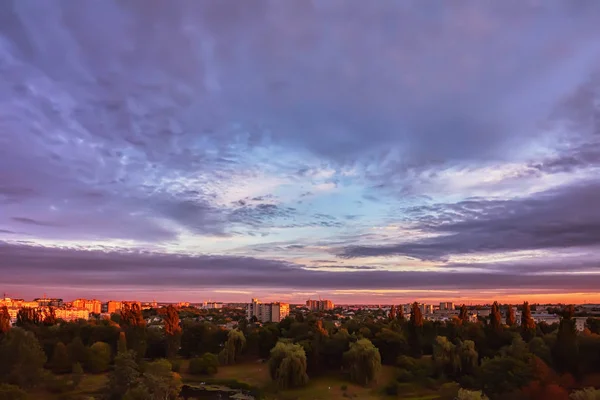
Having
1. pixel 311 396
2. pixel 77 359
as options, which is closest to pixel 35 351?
pixel 77 359

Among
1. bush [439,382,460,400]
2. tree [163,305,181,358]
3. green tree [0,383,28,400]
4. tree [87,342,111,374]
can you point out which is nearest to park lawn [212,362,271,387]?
tree [163,305,181,358]

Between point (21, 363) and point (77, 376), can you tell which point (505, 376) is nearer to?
point (21, 363)

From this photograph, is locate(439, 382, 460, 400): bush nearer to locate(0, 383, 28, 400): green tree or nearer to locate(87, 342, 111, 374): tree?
locate(0, 383, 28, 400): green tree

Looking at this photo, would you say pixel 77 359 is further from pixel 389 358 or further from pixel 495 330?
pixel 495 330

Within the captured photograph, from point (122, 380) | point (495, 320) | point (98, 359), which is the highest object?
point (495, 320)

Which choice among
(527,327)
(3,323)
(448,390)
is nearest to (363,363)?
(448,390)

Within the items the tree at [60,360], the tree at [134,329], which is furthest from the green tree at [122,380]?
the tree at [134,329]

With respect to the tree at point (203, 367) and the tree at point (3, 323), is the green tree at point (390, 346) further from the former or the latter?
the tree at point (3, 323)
